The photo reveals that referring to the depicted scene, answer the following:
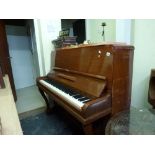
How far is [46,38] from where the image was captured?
2.62m

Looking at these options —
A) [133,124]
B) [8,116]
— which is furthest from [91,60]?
[8,116]

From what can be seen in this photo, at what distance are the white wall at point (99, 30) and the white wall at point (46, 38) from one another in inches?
45.1

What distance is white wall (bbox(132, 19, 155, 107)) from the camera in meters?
2.20

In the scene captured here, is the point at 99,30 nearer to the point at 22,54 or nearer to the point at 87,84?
the point at 22,54

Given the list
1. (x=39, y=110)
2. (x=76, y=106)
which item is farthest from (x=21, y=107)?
(x=76, y=106)

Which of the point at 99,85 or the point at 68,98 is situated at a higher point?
the point at 99,85

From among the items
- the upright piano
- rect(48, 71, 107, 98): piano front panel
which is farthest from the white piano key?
rect(48, 71, 107, 98): piano front panel

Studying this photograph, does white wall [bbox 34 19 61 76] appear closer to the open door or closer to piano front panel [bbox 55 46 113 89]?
piano front panel [bbox 55 46 113 89]

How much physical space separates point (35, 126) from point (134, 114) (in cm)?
153

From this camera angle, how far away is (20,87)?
435 cm

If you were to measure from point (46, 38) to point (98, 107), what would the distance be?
5.77ft

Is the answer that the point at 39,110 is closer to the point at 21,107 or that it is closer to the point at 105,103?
the point at 21,107

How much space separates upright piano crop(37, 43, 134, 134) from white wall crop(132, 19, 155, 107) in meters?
0.91
